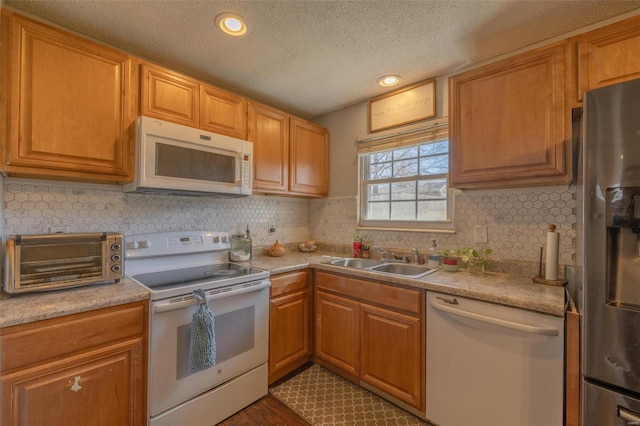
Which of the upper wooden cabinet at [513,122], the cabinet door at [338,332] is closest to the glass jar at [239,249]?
the cabinet door at [338,332]

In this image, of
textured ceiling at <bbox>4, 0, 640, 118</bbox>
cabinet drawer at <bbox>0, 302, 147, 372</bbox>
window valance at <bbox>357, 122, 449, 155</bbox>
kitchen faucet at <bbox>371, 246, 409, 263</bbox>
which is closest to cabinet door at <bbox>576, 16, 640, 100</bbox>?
textured ceiling at <bbox>4, 0, 640, 118</bbox>

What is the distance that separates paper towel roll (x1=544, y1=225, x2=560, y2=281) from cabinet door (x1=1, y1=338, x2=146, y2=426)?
2236 millimetres

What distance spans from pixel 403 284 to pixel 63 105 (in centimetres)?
214

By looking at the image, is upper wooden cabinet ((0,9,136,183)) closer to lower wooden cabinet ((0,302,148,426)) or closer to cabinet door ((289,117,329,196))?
lower wooden cabinet ((0,302,148,426))

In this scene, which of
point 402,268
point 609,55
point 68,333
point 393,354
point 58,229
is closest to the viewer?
point 68,333

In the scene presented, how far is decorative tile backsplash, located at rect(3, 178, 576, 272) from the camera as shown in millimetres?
1616

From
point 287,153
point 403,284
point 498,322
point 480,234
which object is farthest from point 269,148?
point 498,322

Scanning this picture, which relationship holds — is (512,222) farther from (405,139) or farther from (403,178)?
(405,139)

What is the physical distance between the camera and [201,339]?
153cm

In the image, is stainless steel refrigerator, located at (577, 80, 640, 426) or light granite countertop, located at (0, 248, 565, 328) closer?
stainless steel refrigerator, located at (577, 80, 640, 426)

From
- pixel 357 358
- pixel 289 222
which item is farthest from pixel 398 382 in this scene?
pixel 289 222

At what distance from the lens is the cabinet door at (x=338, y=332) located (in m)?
1.99

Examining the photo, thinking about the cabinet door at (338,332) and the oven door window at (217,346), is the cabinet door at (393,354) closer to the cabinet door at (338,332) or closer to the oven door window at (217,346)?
the cabinet door at (338,332)

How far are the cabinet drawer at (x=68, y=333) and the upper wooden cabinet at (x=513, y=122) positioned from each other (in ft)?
6.61
